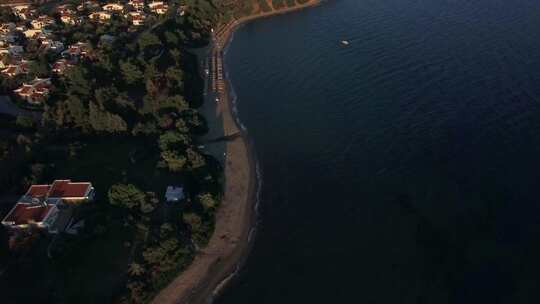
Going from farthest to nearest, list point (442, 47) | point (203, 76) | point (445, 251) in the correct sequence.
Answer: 1. point (442, 47)
2. point (203, 76)
3. point (445, 251)

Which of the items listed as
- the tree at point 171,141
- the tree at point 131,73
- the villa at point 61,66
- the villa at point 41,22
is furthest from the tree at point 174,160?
the villa at point 41,22

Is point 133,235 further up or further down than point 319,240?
further up

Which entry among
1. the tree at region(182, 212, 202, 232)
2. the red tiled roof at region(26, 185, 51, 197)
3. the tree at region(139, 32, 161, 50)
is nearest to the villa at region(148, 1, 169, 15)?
the tree at region(139, 32, 161, 50)

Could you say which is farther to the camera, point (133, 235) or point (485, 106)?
point (485, 106)

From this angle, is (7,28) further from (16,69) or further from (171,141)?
(171,141)

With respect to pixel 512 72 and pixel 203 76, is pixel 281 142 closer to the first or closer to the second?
pixel 203 76

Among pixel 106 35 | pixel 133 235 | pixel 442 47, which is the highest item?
pixel 106 35

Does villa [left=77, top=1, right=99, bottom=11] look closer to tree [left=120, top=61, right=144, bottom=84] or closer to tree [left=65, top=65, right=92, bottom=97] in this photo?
tree [left=120, top=61, right=144, bottom=84]

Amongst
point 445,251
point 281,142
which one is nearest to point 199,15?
point 281,142
